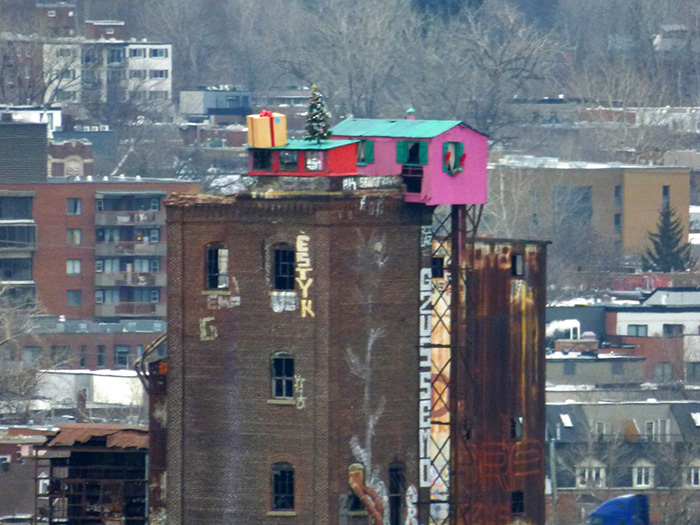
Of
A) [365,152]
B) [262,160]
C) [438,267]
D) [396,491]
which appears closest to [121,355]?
[365,152]

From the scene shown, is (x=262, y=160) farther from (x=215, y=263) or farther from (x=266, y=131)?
(x=215, y=263)

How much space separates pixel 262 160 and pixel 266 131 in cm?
68

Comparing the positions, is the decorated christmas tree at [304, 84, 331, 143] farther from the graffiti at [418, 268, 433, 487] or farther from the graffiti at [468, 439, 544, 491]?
the graffiti at [468, 439, 544, 491]

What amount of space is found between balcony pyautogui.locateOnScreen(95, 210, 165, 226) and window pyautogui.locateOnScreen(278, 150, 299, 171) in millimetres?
67162

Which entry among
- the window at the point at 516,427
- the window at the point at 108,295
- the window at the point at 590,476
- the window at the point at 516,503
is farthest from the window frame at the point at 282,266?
the window at the point at 108,295

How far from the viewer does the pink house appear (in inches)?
2677

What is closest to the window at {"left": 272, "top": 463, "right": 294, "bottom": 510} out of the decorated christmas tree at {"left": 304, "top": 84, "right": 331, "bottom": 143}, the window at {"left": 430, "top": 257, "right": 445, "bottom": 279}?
the window at {"left": 430, "top": 257, "right": 445, "bottom": 279}

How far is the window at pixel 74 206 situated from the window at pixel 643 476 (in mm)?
39605

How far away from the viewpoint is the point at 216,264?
67500 mm

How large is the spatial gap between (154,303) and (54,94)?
60496 millimetres

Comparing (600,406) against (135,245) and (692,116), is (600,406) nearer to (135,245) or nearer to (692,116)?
(135,245)

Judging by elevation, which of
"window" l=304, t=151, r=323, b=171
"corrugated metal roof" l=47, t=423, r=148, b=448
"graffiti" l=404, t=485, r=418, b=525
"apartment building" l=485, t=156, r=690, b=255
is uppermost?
"apartment building" l=485, t=156, r=690, b=255

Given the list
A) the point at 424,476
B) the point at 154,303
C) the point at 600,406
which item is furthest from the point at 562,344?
the point at 424,476

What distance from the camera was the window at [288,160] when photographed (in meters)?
67.6
